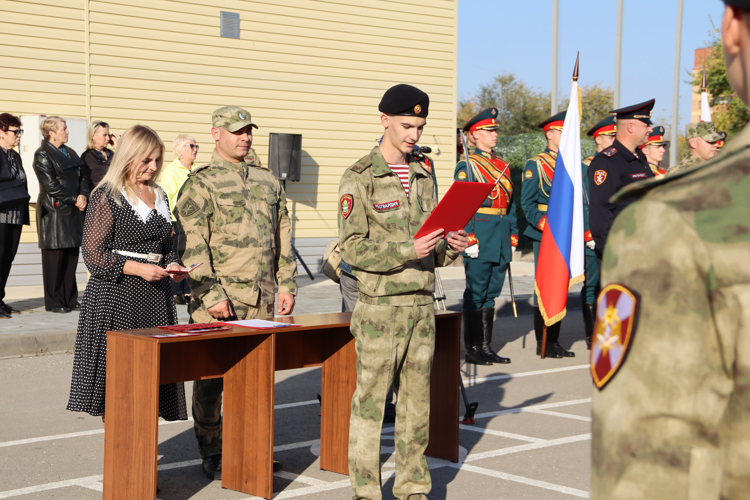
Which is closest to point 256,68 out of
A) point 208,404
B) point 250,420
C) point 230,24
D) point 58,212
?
point 230,24

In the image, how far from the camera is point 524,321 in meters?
11.6

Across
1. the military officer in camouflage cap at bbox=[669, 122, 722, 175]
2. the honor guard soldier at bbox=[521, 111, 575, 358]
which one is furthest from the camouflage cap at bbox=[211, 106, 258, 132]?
the military officer in camouflage cap at bbox=[669, 122, 722, 175]

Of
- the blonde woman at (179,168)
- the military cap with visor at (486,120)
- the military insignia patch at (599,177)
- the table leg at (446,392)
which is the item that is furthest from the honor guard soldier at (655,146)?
the table leg at (446,392)

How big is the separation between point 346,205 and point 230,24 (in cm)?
1128

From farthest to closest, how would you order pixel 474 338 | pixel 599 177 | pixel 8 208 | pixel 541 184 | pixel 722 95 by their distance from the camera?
1. pixel 722 95
2. pixel 8 208
3. pixel 541 184
4. pixel 474 338
5. pixel 599 177

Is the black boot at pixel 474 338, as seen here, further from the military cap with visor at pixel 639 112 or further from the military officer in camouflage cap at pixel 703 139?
the military officer in camouflage cap at pixel 703 139

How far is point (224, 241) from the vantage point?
15.9ft

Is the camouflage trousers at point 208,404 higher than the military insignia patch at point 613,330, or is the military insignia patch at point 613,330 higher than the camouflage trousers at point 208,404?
the military insignia patch at point 613,330

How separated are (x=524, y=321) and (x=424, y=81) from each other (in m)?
6.96

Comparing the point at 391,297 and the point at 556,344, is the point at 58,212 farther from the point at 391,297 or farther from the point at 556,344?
the point at 391,297

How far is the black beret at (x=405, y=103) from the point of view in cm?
410

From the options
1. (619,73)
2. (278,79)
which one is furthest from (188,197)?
(619,73)

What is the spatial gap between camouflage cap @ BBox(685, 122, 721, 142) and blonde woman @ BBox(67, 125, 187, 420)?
268 inches

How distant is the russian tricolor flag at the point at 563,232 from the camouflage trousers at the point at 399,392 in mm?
3361
